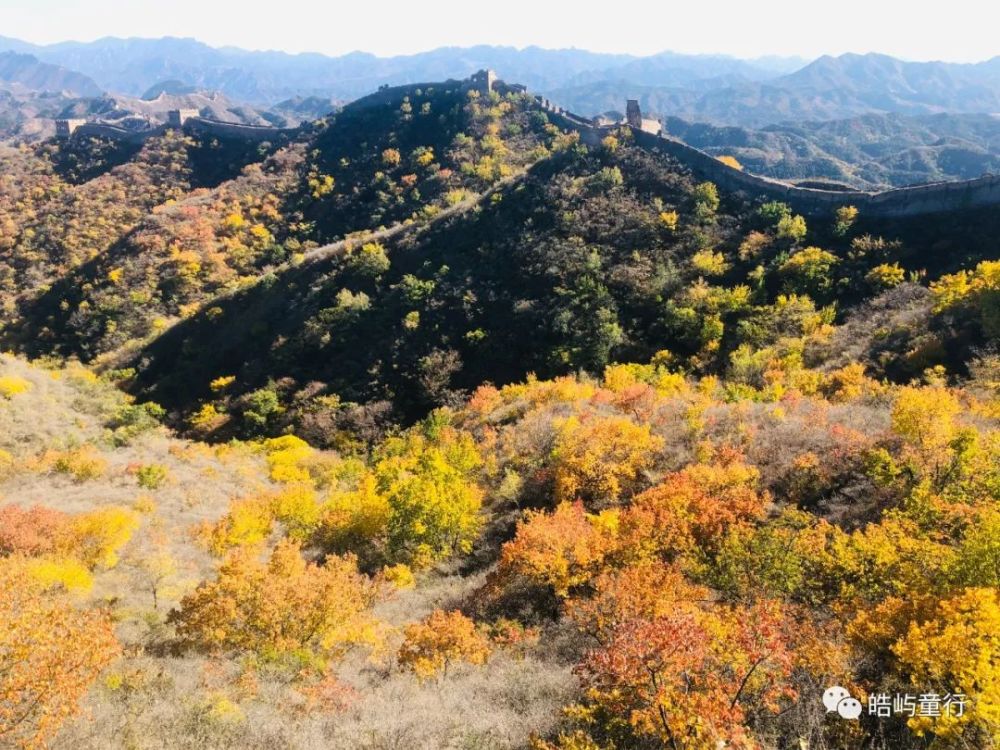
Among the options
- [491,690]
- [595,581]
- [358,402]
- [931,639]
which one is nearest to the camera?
[931,639]

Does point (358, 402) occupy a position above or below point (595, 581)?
below

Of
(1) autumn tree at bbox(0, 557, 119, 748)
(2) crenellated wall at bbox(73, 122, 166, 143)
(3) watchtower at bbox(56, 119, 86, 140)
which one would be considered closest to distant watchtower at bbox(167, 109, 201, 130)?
(2) crenellated wall at bbox(73, 122, 166, 143)

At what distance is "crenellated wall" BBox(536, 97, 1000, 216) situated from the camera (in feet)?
156

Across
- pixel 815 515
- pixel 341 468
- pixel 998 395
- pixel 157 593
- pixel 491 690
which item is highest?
pixel 998 395

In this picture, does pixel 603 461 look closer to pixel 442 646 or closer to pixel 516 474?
pixel 516 474

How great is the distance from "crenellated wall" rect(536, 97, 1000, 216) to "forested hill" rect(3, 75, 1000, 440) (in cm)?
142

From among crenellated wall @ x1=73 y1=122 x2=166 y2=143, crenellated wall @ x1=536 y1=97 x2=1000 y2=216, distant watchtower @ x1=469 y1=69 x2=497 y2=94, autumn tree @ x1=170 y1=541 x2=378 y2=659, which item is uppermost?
distant watchtower @ x1=469 y1=69 x2=497 y2=94

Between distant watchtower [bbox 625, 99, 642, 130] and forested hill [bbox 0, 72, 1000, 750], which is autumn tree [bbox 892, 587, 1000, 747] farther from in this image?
distant watchtower [bbox 625, 99, 642, 130]

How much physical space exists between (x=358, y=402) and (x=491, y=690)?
3429cm

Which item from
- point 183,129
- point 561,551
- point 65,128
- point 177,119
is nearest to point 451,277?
point 561,551

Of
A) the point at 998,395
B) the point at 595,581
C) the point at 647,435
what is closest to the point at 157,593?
the point at 595,581

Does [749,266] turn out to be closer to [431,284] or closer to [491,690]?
[431,284]

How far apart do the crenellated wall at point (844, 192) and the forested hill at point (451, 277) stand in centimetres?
142

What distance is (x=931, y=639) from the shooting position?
12602 millimetres
